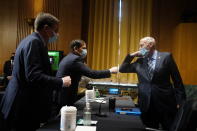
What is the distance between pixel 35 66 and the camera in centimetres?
197

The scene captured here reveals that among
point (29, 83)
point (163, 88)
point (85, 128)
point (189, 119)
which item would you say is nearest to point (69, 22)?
point (163, 88)

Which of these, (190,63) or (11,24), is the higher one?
(11,24)

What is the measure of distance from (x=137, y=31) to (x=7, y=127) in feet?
13.6

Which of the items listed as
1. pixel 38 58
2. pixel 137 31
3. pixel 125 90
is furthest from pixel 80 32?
pixel 38 58

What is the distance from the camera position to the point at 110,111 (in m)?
2.55

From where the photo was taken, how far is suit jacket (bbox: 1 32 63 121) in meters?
1.98

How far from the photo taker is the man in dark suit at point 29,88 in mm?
1979

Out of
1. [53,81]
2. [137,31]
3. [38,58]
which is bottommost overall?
[53,81]

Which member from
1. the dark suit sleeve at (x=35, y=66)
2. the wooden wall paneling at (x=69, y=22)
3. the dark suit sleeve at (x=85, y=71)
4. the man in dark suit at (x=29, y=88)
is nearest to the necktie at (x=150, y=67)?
the dark suit sleeve at (x=85, y=71)

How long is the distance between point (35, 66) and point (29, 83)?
0.14 metres

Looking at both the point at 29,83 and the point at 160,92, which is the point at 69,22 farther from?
the point at 29,83

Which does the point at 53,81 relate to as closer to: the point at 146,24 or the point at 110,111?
the point at 110,111

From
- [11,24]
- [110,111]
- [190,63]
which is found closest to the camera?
[110,111]

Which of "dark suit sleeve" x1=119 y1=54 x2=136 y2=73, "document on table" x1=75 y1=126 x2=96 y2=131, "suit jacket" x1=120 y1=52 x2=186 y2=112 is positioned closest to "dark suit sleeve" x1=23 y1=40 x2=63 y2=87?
"document on table" x1=75 y1=126 x2=96 y2=131
